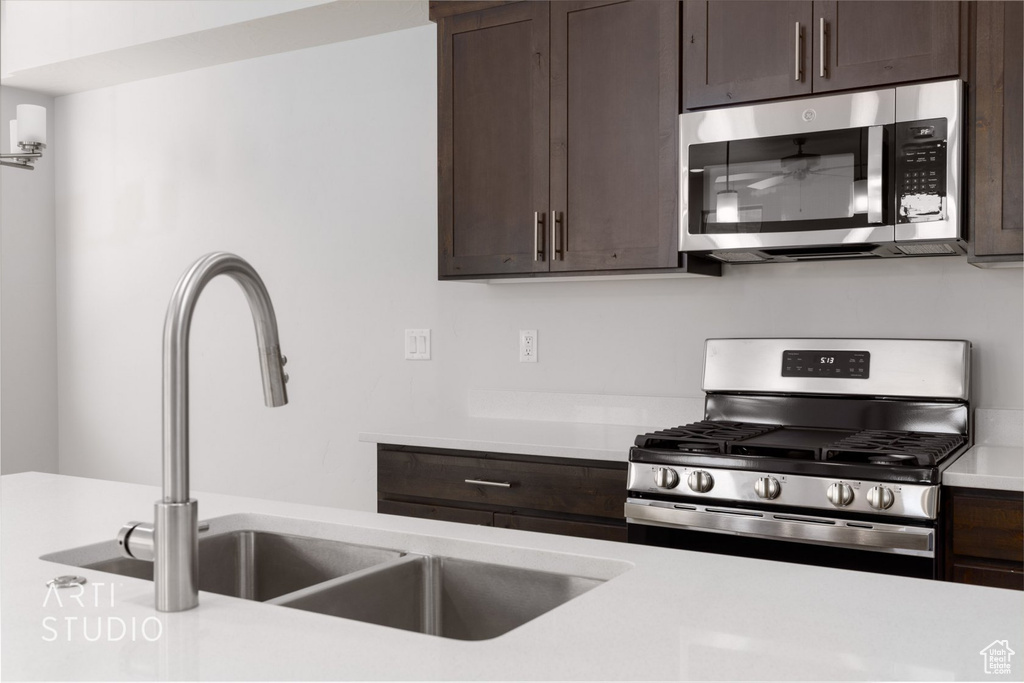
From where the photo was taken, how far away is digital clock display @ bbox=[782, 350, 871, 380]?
8.79ft

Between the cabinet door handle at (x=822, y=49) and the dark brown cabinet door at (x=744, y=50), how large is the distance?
33mm

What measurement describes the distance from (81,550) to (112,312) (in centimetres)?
338

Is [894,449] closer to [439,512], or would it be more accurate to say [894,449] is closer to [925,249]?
[925,249]

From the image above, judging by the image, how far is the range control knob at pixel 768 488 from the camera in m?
2.21

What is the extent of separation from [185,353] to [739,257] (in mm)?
2071

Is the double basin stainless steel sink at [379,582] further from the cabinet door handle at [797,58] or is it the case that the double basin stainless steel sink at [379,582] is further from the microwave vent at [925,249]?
the cabinet door handle at [797,58]

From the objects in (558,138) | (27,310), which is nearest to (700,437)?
(558,138)

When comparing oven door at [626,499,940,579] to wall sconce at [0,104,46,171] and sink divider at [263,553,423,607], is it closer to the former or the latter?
sink divider at [263,553,423,607]

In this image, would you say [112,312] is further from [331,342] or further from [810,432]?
[810,432]

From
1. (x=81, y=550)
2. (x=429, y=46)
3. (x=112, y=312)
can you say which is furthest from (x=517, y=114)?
(x=112, y=312)

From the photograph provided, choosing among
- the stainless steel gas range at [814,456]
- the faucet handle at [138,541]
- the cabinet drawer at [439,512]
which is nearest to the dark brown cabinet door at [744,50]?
the stainless steel gas range at [814,456]

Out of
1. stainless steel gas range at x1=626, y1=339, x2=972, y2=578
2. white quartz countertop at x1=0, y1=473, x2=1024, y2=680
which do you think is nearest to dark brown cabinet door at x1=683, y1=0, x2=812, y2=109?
stainless steel gas range at x1=626, y1=339, x2=972, y2=578

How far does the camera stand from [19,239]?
4457 millimetres

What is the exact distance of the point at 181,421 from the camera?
0.99 m
